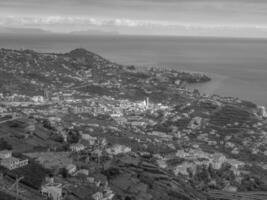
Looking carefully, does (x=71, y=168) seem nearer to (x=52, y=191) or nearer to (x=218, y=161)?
(x=52, y=191)

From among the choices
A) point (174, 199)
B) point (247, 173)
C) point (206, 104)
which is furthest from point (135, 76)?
point (174, 199)

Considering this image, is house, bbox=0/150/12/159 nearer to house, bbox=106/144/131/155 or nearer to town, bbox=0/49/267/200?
town, bbox=0/49/267/200

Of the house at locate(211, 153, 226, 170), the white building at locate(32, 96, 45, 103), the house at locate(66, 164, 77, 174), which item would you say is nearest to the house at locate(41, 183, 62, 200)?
the house at locate(66, 164, 77, 174)

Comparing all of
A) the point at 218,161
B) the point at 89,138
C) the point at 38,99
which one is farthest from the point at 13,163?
the point at 38,99

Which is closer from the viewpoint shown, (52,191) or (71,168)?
(52,191)

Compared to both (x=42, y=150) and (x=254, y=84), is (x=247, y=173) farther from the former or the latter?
(x=254, y=84)
